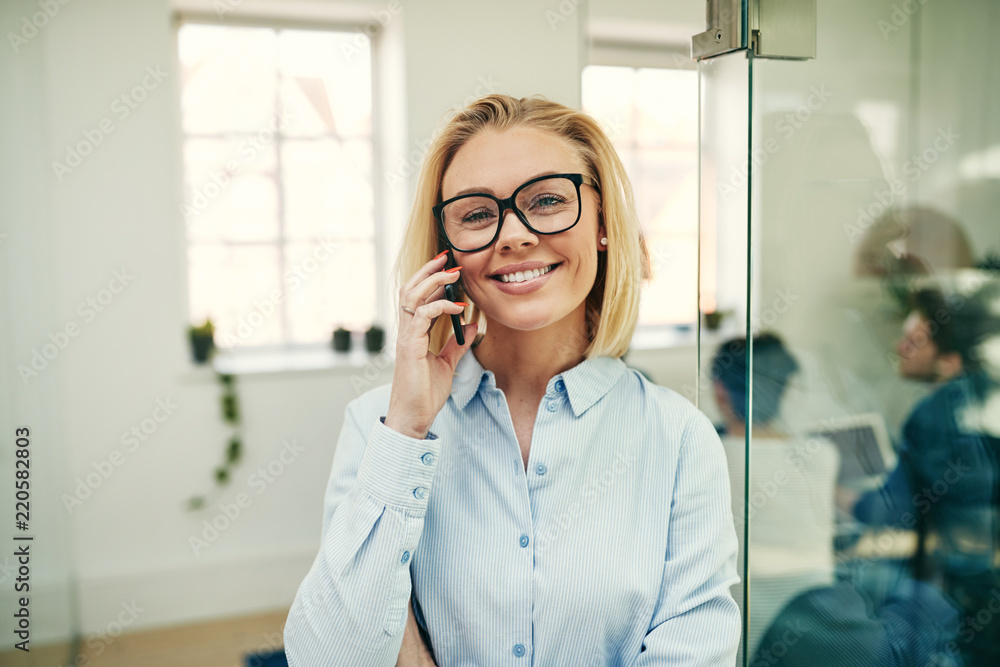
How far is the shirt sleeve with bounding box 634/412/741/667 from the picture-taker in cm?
86

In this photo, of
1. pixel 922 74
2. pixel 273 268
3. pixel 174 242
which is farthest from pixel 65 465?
pixel 922 74

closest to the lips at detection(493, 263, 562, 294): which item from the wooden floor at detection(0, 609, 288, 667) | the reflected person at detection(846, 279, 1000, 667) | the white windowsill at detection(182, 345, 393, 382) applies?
the reflected person at detection(846, 279, 1000, 667)

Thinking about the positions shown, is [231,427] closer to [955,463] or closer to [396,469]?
[396,469]

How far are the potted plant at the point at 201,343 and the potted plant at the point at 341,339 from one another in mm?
607

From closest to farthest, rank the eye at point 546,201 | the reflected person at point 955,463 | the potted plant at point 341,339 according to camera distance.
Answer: the eye at point 546,201 < the reflected person at point 955,463 < the potted plant at point 341,339

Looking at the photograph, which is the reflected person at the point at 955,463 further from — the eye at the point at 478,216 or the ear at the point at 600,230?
the eye at the point at 478,216

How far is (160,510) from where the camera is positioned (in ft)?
10.9

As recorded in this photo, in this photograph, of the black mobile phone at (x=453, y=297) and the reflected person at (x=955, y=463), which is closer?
the black mobile phone at (x=453, y=297)

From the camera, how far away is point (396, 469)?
854mm

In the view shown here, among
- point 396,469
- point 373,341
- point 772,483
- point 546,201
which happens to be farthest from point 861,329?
point 373,341

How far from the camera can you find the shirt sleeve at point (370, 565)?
2.71 feet

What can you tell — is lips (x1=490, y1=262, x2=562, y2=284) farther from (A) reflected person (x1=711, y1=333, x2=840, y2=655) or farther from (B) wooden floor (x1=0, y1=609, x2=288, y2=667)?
(B) wooden floor (x1=0, y1=609, x2=288, y2=667)

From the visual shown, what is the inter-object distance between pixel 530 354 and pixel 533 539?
0.25 meters

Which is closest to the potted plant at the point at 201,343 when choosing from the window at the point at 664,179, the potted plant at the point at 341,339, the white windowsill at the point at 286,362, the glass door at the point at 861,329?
the white windowsill at the point at 286,362
